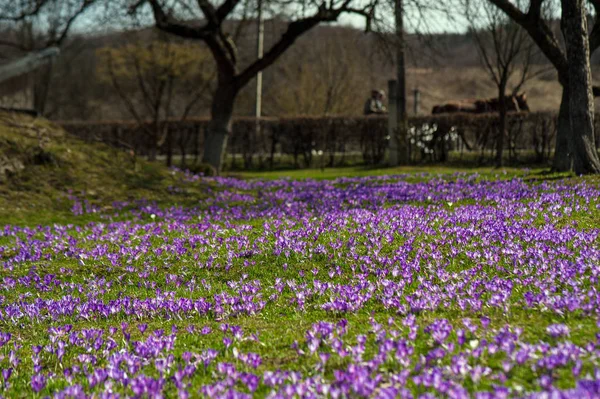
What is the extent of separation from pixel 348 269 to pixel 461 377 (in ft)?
12.3

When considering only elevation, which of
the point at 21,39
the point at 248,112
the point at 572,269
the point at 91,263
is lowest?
the point at 91,263

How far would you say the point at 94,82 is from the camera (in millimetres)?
83562

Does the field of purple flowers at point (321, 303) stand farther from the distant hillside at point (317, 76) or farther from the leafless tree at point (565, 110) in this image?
the distant hillside at point (317, 76)

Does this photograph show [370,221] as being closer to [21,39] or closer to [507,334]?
[507,334]

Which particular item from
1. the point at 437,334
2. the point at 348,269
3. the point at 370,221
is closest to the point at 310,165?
the point at 370,221

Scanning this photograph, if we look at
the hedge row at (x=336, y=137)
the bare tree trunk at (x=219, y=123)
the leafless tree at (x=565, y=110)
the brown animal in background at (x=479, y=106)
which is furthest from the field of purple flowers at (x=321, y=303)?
the brown animal in background at (x=479, y=106)

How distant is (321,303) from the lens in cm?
592

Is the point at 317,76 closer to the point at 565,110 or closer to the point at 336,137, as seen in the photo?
the point at 336,137

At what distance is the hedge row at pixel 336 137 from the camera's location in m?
27.6

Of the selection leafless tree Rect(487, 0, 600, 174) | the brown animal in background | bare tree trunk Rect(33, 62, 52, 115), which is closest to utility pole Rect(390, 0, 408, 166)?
the brown animal in background

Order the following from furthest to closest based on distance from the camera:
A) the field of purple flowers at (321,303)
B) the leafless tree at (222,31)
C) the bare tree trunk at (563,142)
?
the leafless tree at (222,31), the bare tree trunk at (563,142), the field of purple flowers at (321,303)

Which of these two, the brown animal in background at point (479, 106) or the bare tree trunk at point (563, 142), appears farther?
the brown animal in background at point (479, 106)

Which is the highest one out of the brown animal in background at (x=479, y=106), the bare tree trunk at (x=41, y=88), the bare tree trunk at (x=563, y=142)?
the bare tree trunk at (x=41, y=88)

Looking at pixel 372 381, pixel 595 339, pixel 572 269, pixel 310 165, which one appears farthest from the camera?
pixel 310 165
